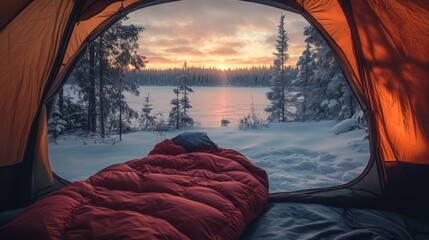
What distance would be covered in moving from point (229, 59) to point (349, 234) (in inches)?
836

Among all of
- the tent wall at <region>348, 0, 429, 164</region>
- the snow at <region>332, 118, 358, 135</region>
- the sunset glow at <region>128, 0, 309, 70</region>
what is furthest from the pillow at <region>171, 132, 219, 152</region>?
the snow at <region>332, 118, 358, 135</region>

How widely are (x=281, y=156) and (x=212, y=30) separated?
1295cm

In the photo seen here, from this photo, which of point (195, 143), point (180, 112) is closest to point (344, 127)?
point (195, 143)

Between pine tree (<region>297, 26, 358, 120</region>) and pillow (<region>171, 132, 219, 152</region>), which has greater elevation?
pine tree (<region>297, 26, 358, 120</region>)

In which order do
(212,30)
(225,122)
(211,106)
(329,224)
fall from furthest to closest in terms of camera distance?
(211,106), (212,30), (225,122), (329,224)

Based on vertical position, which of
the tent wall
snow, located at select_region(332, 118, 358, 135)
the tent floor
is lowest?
the tent floor

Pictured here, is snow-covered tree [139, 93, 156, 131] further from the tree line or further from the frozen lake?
the tree line

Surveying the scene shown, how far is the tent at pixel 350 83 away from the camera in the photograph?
265 cm

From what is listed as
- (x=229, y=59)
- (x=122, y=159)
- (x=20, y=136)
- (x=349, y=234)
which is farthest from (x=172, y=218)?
(x=229, y=59)

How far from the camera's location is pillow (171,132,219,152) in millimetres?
3164

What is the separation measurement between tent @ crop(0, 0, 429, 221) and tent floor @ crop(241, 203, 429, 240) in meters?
0.20

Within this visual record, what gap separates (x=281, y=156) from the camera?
4949 millimetres

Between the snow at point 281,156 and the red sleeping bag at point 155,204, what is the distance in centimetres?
115

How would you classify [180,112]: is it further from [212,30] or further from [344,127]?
[344,127]
